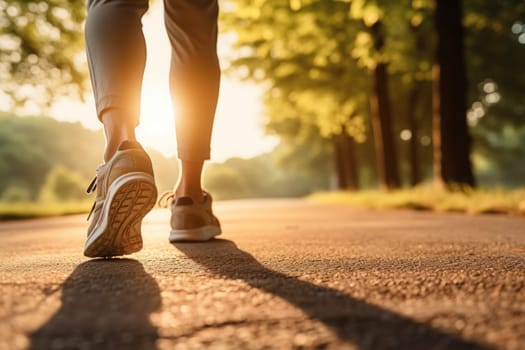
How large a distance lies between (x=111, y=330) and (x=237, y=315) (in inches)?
9.4

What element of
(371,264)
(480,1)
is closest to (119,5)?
(371,264)

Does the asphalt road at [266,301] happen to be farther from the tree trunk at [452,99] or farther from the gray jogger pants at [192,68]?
the tree trunk at [452,99]

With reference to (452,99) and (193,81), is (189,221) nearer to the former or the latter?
(193,81)

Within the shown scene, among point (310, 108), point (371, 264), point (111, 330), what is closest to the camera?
point (111, 330)

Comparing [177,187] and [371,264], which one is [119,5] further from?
[371,264]

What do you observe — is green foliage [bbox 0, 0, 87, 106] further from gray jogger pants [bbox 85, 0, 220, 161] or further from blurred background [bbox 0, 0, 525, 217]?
gray jogger pants [bbox 85, 0, 220, 161]

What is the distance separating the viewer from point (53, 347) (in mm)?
984

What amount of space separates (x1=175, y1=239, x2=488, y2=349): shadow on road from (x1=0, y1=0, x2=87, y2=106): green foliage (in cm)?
1350

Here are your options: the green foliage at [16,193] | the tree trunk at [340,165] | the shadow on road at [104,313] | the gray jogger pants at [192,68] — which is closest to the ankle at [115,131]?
the gray jogger pants at [192,68]

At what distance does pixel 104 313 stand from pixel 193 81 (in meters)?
1.82

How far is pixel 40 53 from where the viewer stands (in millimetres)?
15109

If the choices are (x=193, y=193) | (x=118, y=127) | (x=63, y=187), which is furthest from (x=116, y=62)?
(x=63, y=187)

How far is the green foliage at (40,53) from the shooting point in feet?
46.9

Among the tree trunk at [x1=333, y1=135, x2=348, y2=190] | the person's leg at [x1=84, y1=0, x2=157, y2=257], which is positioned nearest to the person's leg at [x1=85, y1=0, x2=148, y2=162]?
the person's leg at [x1=84, y1=0, x2=157, y2=257]
